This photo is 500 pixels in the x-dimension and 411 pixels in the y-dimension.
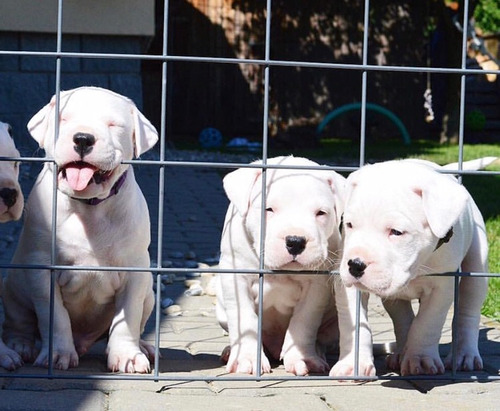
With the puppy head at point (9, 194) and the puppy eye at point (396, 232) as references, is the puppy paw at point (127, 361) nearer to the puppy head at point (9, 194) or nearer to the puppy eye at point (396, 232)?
the puppy head at point (9, 194)

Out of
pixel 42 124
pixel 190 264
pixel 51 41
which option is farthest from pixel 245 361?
pixel 51 41

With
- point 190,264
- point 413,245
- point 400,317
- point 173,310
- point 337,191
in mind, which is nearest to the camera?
point 413,245

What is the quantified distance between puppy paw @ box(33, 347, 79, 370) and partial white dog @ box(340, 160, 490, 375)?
1098 millimetres

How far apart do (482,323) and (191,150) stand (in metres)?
10.7

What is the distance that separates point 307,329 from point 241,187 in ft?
2.18

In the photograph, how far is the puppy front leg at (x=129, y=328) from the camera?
3.96 metres

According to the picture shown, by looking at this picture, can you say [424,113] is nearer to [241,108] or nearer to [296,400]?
[241,108]

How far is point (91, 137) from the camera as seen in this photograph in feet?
12.1

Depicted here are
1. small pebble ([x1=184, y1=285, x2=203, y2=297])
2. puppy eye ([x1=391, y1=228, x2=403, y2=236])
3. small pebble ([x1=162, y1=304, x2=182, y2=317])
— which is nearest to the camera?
puppy eye ([x1=391, y1=228, x2=403, y2=236])

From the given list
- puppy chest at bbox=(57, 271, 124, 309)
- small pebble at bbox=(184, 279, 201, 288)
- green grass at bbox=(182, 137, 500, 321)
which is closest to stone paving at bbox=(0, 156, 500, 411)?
puppy chest at bbox=(57, 271, 124, 309)

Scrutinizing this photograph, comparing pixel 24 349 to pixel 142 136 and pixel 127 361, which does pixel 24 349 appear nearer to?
pixel 127 361

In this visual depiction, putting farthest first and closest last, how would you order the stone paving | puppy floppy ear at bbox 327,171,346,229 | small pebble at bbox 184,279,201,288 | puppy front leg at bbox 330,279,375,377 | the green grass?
1. the green grass
2. small pebble at bbox 184,279,201,288
3. puppy floppy ear at bbox 327,171,346,229
4. puppy front leg at bbox 330,279,375,377
5. the stone paving

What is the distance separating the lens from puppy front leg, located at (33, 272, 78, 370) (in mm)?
3961

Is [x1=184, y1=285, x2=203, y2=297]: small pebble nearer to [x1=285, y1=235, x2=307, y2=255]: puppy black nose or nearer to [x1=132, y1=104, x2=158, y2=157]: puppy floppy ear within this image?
[x1=132, y1=104, x2=158, y2=157]: puppy floppy ear
